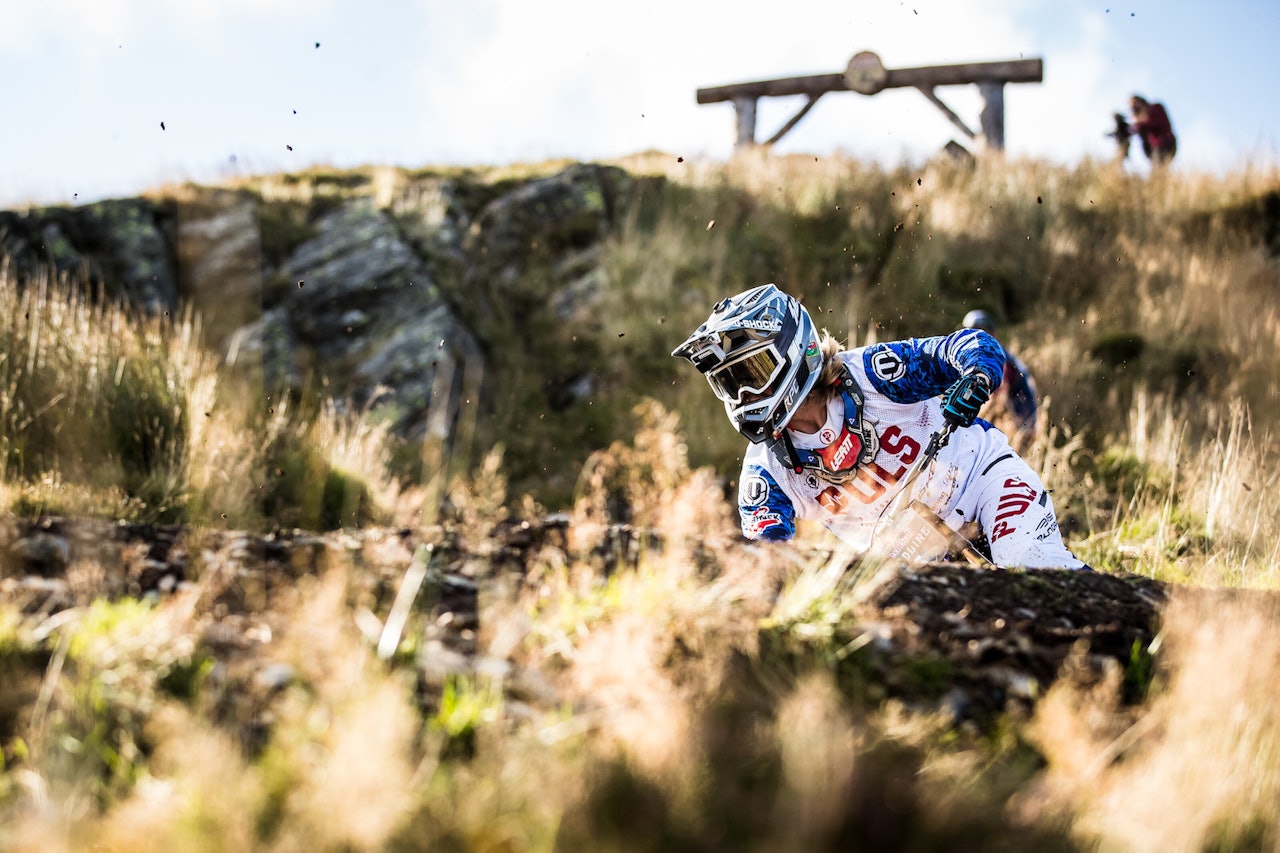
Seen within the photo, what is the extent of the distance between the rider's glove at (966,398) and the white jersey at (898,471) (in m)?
0.27

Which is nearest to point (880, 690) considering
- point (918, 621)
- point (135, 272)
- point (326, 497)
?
point (918, 621)

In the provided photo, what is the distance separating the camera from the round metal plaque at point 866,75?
1500 centimetres

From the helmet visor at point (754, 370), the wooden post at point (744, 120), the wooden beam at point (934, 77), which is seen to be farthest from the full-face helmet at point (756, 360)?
the wooden post at point (744, 120)

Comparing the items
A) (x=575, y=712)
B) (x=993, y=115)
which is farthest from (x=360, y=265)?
(x=575, y=712)

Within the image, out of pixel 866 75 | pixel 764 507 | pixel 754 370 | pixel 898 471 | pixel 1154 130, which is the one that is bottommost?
pixel 764 507

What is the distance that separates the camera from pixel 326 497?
7867 millimetres

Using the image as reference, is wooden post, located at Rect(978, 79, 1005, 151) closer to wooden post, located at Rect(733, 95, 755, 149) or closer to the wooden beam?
the wooden beam

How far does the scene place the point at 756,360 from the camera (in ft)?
16.0

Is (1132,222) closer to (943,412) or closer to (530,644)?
(943,412)

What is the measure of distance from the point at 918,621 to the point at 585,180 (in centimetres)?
1238

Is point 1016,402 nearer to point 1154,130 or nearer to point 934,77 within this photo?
point 934,77

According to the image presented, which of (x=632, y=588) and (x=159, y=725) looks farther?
(x=632, y=588)

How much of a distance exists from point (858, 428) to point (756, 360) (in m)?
0.73

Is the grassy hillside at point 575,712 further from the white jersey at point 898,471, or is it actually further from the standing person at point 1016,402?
the standing person at point 1016,402
